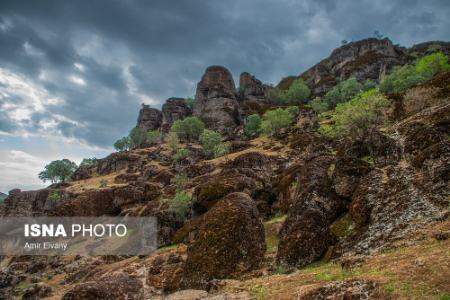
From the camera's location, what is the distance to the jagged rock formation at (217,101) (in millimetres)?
155188

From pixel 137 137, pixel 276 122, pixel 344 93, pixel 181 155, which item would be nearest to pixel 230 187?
pixel 181 155

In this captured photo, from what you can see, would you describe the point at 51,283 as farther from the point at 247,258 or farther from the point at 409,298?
the point at 409,298

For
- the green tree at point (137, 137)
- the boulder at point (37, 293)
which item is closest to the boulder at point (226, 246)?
the boulder at point (37, 293)

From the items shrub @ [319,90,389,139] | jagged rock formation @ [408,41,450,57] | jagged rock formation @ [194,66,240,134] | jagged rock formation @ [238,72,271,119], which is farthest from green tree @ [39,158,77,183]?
jagged rock formation @ [408,41,450,57]

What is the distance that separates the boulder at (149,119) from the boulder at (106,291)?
165874 millimetres

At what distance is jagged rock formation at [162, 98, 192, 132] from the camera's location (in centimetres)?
17279

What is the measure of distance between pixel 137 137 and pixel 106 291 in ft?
502

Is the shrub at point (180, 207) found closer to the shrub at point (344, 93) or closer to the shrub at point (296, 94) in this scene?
the shrub at point (344, 93)

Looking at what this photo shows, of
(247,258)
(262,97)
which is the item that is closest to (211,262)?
(247,258)

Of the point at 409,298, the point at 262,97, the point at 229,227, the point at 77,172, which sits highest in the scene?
the point at 262,97

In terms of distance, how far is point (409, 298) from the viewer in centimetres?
880

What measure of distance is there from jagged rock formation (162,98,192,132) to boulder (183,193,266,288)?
14813 cm

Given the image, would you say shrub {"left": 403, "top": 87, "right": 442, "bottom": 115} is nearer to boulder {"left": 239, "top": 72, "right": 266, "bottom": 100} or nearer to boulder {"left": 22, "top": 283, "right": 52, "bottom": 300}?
boulder {"left": 22, "top": 283, "right": 52, "bottom": 300}

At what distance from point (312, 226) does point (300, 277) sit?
21.0ft
